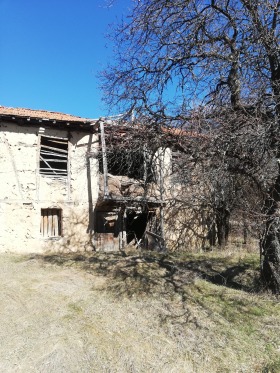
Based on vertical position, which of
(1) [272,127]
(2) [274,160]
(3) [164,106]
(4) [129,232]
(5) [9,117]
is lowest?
(4) [129,232]

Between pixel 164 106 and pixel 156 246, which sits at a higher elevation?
pixel 164 106

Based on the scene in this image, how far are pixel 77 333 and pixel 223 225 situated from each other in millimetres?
9957

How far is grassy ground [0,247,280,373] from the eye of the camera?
213 inches

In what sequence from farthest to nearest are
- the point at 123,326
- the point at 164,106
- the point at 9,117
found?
the point at 9,117 < the point at 164,106 < the point at 123,326

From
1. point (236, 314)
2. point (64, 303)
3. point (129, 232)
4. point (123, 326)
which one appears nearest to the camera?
point (123, 326)

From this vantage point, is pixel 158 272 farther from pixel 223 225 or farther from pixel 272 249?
pixel 223 225

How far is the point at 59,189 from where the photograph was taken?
1373 cm

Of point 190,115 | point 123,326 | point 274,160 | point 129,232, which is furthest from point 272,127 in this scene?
point 129,232

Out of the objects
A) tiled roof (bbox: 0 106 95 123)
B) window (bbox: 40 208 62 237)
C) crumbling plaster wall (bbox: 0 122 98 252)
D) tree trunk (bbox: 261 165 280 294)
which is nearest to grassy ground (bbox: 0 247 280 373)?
tree trunk (bbox: 261 165 280 294)

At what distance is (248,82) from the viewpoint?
752 centimetres

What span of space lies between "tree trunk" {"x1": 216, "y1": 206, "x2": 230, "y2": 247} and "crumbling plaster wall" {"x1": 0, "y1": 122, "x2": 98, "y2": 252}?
17.4 feet

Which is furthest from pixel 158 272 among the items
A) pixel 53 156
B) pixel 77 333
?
pixel 53 156

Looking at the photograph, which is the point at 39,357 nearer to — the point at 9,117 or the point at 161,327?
the point at 161,327

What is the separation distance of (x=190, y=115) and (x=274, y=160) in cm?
217
